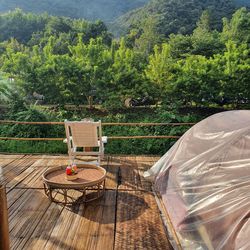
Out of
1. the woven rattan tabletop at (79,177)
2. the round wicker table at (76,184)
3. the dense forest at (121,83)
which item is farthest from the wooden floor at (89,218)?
the dense forest at (121,83)

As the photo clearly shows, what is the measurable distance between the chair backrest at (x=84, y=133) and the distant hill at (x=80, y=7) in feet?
130

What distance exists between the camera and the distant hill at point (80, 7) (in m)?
41.8

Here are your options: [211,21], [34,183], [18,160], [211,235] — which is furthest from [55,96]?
[211,21]

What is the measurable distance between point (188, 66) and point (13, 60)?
8588mm

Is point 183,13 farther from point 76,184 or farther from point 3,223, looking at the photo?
point 3,223

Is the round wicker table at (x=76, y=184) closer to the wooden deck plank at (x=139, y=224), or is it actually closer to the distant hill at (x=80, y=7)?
the wooden deck plank at (x=139, y=224)

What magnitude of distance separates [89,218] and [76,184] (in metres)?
0.42

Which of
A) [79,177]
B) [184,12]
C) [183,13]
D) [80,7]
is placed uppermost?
[80,7]

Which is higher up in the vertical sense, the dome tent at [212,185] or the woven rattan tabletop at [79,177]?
the dome tent at [212,185]

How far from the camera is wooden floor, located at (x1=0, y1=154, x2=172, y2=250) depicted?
275cm

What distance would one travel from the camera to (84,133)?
189 inches

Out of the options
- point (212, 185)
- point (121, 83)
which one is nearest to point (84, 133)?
point (212, 185)

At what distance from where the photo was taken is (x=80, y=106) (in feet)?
47.9

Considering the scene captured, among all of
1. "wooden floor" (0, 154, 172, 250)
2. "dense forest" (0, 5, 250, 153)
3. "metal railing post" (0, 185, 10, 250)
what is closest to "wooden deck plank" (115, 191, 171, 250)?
"wooden floor" (0, 154, 172, 250)
